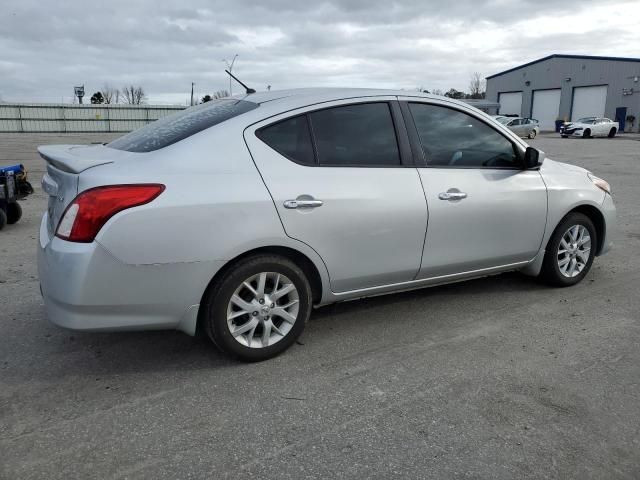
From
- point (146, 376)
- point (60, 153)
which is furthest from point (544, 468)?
point (60, 153)

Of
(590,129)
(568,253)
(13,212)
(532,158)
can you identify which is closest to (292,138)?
(532,158)

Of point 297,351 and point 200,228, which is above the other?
point 200,228

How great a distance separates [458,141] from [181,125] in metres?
2.02

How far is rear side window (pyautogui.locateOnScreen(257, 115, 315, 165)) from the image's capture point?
3459 mm

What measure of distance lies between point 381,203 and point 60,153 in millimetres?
2050

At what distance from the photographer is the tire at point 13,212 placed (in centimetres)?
765

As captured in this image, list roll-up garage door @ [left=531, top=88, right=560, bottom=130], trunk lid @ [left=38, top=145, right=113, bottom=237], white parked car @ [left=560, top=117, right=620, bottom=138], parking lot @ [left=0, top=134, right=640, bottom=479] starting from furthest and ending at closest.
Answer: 1. roll-up garage door @ [left=531, top=88, right=560, bottom=130]
2. white parked car @ [left=560, top=117, right=620, bottom=138]
3. trunk lid @ [left=38, top=145, right=113, bottom=237]
4. parking lot @ [left=0, top=134, right=640, bottom=479]

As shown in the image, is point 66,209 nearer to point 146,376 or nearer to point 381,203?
point 146,376

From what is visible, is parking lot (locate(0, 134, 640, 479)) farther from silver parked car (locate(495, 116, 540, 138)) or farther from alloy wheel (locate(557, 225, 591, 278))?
silver parked car (locate(495, 116, 540, 138))

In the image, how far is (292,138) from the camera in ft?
11.6

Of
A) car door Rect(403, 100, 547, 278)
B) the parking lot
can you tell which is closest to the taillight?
the parking lot

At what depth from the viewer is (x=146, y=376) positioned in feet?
11.0

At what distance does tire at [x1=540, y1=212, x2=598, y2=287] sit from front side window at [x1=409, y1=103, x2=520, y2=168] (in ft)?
2.55

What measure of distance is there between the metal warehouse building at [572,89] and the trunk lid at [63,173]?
183 ft
